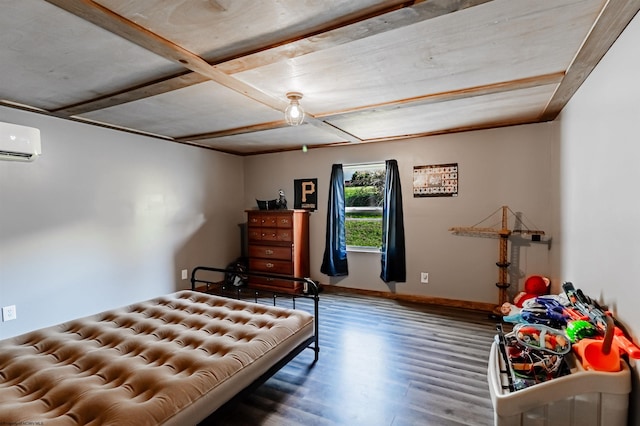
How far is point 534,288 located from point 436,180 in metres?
1.66

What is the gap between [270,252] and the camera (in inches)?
189

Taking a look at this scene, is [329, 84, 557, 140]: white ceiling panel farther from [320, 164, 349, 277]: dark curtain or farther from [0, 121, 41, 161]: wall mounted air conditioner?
[0, 121, 41, 161]: wall mounted air conditioner

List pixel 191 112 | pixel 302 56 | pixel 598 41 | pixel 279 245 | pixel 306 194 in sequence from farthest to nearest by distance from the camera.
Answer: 1. pixel 306 194
2. pixel 279 245
3. pixel 191 112
4. pixel 302 56
5. pixel 598 41

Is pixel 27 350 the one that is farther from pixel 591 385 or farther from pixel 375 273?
pixel 375 273

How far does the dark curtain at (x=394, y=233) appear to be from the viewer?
4.36 meters

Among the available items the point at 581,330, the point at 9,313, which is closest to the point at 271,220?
the point at 9,313

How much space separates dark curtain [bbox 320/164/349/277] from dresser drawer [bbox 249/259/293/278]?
0.62 m

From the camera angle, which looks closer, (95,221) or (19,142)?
(19,142)

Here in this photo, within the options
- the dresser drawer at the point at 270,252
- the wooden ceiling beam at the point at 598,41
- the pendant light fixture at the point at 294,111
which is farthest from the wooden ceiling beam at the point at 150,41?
the dresser drawer at the point at 270,252

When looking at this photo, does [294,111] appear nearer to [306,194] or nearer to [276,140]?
[276,140]

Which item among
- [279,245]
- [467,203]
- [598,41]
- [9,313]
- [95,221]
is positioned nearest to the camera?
[598,41]

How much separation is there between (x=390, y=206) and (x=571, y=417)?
3.06 metres

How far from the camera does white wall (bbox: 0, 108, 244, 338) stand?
2915 millimetres

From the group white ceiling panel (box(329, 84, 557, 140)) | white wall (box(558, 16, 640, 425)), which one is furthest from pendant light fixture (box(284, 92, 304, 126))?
white wall (box(558, 16, 640, 425))
